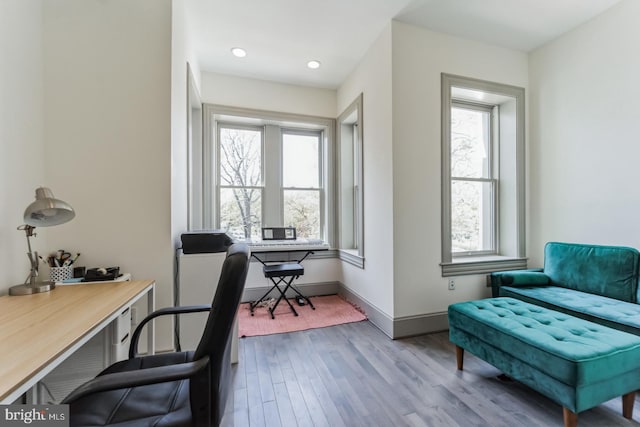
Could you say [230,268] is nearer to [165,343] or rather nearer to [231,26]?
[165,343]

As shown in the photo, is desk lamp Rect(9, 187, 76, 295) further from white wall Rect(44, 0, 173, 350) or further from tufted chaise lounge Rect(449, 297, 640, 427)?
tufted chaise lounge Rect(449, 297, 640, 427)

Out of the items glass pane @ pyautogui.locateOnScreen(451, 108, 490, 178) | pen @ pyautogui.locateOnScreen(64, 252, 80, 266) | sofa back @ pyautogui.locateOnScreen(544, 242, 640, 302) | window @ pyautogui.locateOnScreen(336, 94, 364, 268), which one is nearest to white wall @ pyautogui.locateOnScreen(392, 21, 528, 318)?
glass pane @ pyautogui.locateOnScreen(451, 108, 490, 178)

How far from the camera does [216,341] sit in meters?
0.89

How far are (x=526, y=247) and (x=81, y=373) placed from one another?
4.08 meters

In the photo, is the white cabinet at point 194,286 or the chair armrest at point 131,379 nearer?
the chair armrest at point 131,379

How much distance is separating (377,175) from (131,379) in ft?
8.40

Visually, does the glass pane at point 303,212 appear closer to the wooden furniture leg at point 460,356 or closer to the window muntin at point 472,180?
the window muntin at point 472,180

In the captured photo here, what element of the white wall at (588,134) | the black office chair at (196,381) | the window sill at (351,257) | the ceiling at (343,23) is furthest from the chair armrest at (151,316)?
the white wall at (588,134)

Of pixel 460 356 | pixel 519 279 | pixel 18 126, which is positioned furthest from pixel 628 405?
pixel 18 126

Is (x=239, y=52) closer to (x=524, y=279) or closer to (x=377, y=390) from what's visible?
(x=377, y=390)

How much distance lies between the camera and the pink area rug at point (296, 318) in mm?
2771

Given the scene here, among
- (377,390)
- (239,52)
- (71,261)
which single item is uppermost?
(239,52)

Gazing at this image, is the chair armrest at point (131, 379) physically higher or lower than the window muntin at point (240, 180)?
lower

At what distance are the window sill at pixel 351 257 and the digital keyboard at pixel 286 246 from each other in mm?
343
